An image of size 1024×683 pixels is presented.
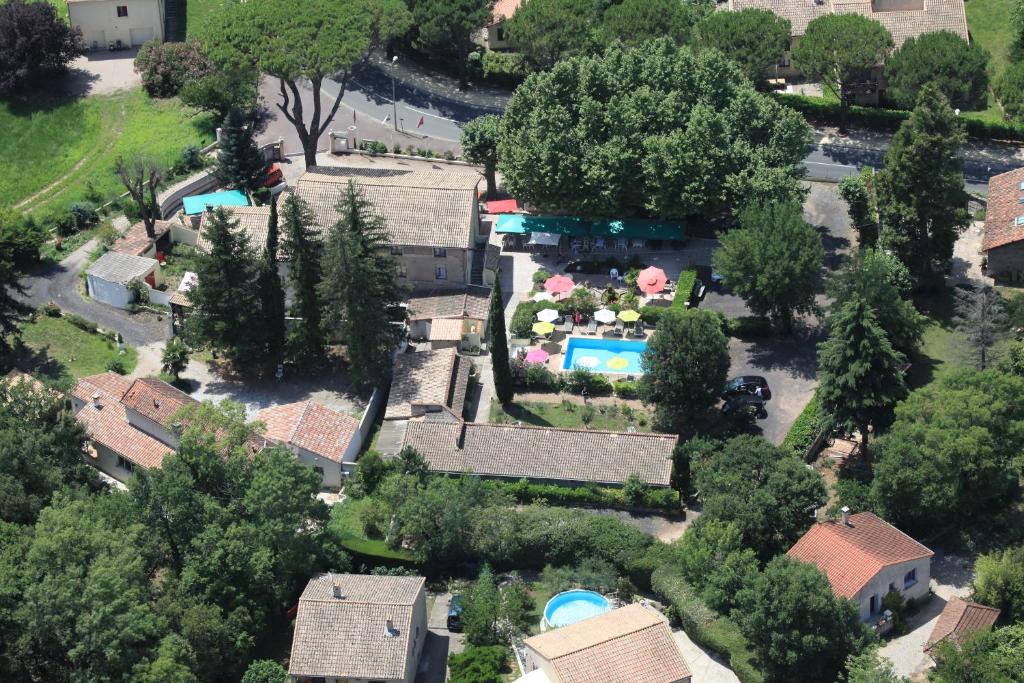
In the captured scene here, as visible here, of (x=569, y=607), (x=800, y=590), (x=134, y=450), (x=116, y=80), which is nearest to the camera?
(x=800, y=590)

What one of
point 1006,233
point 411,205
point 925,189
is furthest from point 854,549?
point 411,205

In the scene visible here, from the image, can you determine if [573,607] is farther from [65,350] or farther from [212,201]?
[212,201]

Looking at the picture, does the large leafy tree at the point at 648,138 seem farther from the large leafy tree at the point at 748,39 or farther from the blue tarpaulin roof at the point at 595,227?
the large leafy tree at the point at 748,39

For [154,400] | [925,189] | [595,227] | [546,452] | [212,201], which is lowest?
[154,400]

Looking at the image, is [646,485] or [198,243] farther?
[198,243]

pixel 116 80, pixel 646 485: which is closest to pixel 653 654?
pixel 646 485

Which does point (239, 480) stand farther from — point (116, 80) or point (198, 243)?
point (116, 80)
